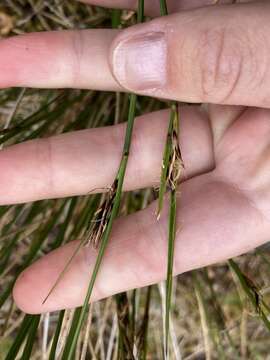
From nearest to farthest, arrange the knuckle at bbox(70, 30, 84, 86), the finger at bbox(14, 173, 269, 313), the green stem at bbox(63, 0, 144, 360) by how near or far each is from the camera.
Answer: the green stem at bbox(63, 0, 144, 360), the finger at bbox(14, 173, 269, 313), the knuckle at bbox(70, 30, 84, 86)

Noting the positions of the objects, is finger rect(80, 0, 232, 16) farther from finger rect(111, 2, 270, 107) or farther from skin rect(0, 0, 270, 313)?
finger rect(111, 2, 270, 107)

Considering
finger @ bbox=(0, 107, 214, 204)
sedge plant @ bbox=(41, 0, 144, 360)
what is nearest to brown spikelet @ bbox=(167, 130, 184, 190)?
sedge plant @ bbox=(41, 0, 144, 360)

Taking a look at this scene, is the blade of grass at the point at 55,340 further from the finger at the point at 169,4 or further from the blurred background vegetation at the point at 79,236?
the finger at the point at 169,4

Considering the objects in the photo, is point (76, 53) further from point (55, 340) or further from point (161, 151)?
point (55, 340)

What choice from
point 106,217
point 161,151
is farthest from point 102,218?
point 161,151

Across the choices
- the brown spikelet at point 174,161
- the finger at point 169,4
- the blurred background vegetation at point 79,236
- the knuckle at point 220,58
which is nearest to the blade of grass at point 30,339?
the blurred background vegetation at point 79,236
